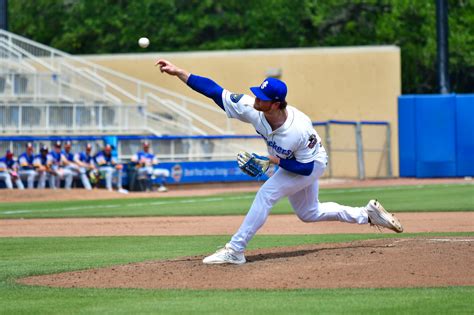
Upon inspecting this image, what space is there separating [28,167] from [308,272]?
728 inches

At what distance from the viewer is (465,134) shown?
31.8m

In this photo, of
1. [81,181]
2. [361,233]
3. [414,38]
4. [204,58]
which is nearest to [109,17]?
[204,58]

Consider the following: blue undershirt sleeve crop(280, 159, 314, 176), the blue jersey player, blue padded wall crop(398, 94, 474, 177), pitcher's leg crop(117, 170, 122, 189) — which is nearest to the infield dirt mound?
the blue jersey player

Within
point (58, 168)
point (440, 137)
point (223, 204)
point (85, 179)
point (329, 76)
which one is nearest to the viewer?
point (223, 204)

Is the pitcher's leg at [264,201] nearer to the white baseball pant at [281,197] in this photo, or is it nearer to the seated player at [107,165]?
the white baseball pant at [281,197]

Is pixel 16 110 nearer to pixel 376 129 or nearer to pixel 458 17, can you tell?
pixel 376 129

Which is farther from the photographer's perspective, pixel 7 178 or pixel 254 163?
pixel 7 178

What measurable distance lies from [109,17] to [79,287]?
34134 mm

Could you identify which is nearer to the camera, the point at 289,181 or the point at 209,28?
the point at 289,181

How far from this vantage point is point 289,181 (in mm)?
9578

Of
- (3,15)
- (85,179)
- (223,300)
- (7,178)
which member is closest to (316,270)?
(223,300)

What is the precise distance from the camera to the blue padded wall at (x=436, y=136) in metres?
31.8

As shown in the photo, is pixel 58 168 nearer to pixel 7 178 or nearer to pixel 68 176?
pixel 68 176

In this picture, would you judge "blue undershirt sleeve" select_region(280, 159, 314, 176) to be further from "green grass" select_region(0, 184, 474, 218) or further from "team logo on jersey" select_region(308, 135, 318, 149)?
"green grass" select_region(0, 184, 474, 218)
